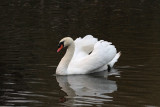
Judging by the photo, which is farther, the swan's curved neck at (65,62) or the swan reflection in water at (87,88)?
the swan's curved neck at (65,62)

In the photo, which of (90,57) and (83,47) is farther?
(83,47)

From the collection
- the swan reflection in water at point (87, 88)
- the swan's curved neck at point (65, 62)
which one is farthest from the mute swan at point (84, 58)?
the swan reflection in water at point (87, 88)

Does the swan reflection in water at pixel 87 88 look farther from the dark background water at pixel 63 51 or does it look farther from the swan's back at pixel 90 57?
the swan's back at pixel 90 57

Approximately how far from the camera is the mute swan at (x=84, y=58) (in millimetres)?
13602

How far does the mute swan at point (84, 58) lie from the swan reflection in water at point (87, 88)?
0.59ft

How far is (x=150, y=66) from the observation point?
14.1m

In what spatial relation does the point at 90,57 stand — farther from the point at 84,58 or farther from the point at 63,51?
the point at 63,51

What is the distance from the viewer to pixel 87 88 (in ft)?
39.7

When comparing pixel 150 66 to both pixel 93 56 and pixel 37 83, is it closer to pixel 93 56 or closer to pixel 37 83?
pixel 93 56

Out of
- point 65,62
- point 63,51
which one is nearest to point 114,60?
point 65,62

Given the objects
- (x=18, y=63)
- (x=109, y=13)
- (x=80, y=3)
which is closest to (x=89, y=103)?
(x=18, y=63)

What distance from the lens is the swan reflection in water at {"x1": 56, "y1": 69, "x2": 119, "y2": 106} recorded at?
35.5 feet

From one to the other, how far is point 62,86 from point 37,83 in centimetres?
59

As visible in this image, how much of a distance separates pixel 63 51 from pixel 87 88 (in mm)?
4482
